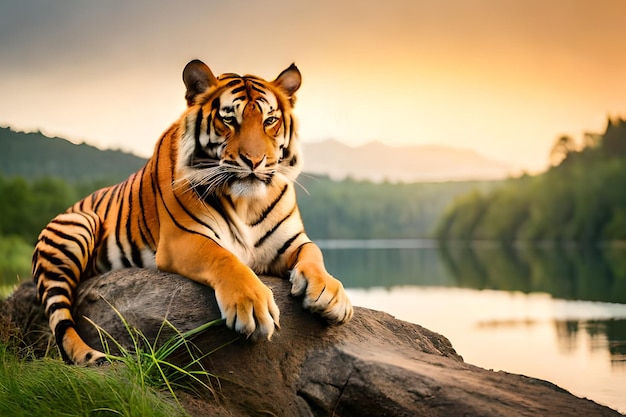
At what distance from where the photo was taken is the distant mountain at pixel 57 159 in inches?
387

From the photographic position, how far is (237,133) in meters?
3.71

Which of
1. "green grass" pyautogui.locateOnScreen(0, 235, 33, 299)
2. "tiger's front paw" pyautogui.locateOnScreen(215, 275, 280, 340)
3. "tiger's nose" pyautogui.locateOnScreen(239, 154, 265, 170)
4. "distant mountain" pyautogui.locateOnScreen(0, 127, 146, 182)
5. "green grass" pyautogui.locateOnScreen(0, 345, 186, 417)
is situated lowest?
"green grass" pyautogui.locateOnScreen(0, 345, 186, 417)

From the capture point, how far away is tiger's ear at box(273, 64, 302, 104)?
4.03 metres

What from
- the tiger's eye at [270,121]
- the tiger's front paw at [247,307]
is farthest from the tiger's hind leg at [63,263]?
the tiger's eye at [270,121]

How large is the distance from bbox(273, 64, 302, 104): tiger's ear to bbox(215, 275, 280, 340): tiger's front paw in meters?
1.06

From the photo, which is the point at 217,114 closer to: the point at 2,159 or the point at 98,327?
the point at 98,327

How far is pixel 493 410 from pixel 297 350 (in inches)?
36.2

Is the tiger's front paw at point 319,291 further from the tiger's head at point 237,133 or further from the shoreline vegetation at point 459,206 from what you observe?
the shoreline vegetation at point 459,206

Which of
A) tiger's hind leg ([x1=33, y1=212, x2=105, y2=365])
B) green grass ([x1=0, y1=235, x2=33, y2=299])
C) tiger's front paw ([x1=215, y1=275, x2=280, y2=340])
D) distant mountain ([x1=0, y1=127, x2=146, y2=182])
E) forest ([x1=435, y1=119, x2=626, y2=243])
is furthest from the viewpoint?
forest ([x1=435, y1=119, x2=626, y2=243])

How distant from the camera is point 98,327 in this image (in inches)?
158

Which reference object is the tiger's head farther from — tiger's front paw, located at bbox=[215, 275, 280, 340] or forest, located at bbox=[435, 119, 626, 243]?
forest, located at bbox=[435, 119, 626, 243]

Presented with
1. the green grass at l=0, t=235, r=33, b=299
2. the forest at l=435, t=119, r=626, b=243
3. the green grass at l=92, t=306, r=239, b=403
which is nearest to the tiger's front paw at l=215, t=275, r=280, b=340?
the green grass at l=92, t=306, r=239, b=403

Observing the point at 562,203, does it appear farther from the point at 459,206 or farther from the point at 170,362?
the point at 170,362

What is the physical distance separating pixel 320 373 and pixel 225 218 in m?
0.86
